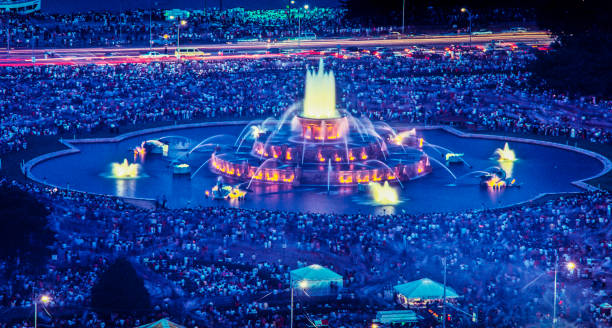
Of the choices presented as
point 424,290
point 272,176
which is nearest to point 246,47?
point 272,176

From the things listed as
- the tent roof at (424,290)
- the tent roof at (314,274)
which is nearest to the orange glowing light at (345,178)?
the tent roof at (314,274)

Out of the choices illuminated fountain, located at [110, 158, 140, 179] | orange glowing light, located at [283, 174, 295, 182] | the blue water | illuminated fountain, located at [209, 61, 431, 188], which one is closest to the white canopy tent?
the blue water

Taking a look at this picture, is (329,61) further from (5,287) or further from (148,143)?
(5,287)

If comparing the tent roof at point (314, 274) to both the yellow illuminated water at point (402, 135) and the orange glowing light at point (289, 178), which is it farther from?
the yellow illuminated water at point (402, 135)

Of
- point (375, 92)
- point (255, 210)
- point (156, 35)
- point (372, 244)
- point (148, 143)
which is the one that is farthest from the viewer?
point (156, 35)

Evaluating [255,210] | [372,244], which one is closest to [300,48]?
[255,210]

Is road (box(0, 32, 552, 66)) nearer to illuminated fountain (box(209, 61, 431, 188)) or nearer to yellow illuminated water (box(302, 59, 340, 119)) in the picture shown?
yellow illuminated water (box(302, 59, 340, 119))
